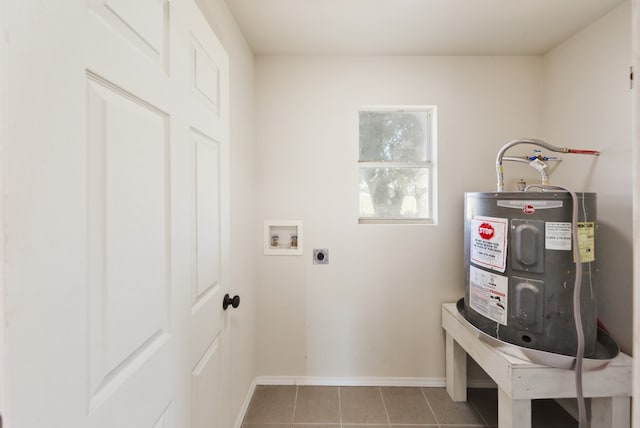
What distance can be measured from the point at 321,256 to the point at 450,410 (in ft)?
4.28

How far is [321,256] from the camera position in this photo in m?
1.94

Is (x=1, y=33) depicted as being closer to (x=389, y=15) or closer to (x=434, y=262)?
(x=389, y=15)

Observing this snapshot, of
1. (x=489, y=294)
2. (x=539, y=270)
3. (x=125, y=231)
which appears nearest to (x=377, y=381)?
(x=489, y=294)

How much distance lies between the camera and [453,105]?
192 cm

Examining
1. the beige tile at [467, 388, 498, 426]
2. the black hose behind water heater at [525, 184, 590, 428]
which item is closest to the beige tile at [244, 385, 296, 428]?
the beige tile at [467, 388, 498, 426]

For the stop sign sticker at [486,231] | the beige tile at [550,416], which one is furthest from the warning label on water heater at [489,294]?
the beige tile at [550,416]

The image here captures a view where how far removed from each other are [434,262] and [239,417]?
1645 mm

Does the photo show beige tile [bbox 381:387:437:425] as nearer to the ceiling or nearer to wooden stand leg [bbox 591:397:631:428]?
wooden stand leg [bbox 591:397:631:428]

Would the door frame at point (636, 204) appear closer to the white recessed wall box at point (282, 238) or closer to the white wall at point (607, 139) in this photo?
the white wall at point (607, 139)

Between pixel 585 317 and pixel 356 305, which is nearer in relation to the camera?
pixel 585 317

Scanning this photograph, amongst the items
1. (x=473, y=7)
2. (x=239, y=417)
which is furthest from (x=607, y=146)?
(x=239, y=417)

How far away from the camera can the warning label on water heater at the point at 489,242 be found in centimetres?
136

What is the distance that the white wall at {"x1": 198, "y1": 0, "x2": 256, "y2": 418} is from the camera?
1.49 metres

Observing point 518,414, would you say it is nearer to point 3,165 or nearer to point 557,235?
point 557,235
